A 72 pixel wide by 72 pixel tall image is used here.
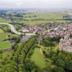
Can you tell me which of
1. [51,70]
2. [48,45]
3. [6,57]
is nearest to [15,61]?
[6,57]

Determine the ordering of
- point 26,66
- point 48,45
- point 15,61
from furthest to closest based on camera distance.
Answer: point 48,45 → point 15,61 → point 26,66

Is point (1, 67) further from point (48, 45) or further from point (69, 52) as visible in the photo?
point (48, 45)

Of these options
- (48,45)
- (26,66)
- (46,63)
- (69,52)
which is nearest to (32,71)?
(26,66)

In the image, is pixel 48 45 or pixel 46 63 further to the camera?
pixel 48 45

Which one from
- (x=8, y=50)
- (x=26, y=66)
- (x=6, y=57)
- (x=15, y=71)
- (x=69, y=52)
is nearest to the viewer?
(x=15, y=71)

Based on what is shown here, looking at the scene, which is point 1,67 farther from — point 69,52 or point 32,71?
point 69,52

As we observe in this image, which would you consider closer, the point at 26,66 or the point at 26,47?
the point at 26,66
